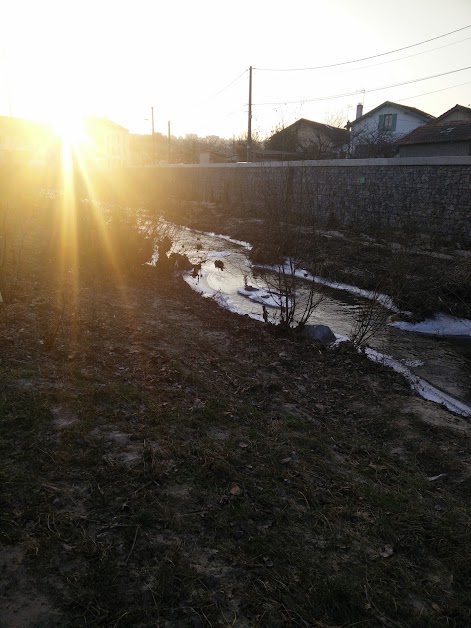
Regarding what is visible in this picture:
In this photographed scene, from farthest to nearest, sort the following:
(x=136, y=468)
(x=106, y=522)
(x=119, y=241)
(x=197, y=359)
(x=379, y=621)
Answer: (x=119, y=241)
(x=197, y=359)
(x=136, y=468)
(x=106, y=522)
(x=379, y=621)

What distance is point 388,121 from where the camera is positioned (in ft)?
136

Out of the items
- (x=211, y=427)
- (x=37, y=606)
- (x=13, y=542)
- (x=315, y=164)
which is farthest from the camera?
(x=315, y=164)

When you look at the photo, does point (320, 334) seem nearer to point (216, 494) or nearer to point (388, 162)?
point (216, 494)

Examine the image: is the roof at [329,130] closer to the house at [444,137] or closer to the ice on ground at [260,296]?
the house at [444,137]

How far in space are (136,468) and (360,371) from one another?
4037 mm

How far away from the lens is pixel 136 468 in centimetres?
348

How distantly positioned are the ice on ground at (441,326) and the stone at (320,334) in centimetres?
238

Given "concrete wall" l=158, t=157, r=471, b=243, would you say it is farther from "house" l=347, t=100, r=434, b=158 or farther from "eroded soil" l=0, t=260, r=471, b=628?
"house" l=347, t=100, r=434, b=158

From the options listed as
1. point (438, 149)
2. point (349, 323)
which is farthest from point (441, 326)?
point (438, 149)

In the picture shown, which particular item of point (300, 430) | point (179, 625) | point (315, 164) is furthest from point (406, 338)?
point (315, 164)

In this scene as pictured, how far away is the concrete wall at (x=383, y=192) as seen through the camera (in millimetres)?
14938

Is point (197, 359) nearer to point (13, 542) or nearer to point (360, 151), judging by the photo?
point (13, 542)

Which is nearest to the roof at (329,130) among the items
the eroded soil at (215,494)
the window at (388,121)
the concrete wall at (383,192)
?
the window at (388,121)

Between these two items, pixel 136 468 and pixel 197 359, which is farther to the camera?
pixel 197 359
